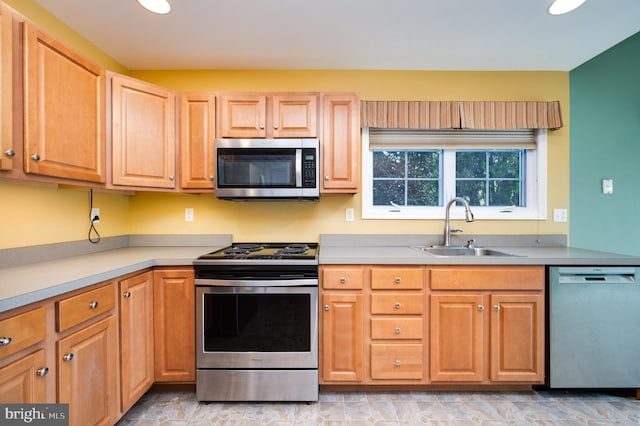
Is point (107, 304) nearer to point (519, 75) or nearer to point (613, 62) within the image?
point (519, 75)

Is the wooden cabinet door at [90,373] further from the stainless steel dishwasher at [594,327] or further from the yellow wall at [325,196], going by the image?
the stainless steel dishwasher at [594,327]

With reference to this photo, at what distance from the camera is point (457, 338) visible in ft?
6.26

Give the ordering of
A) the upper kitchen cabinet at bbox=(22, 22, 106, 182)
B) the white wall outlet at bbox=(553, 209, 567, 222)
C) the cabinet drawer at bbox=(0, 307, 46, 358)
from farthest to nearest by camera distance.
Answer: the white wall outlet at bbox=(553, 209, 567, 222) < the upper kitchen cabinet at bbox=(22, 22, 106, 182) < the cabinet drawer at bbox=(0, 307, 46, 358)

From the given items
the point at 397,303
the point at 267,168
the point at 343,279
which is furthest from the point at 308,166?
the point at 397,303

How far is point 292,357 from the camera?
1858 mm

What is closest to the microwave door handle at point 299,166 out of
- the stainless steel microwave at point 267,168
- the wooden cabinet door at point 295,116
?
the stainless steel microwave at point 267,168

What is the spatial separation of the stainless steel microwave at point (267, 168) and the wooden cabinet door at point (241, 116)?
10cm

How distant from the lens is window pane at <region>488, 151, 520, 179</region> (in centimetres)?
256

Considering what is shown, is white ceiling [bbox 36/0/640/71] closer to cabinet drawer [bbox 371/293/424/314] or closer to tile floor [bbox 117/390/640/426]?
cabinet drawer [bbox 371/293/424/314]

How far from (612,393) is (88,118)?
3728 mm

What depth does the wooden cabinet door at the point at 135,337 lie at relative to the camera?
63.9 inches

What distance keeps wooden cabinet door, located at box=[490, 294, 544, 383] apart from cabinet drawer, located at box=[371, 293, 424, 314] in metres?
0.48

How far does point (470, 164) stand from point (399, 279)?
4.39 ft

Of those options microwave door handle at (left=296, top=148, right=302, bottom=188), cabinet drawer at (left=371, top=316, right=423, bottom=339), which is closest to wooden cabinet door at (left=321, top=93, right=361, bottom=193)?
microwave door handle at (left=296, top=148, right=302, bottom=188)
